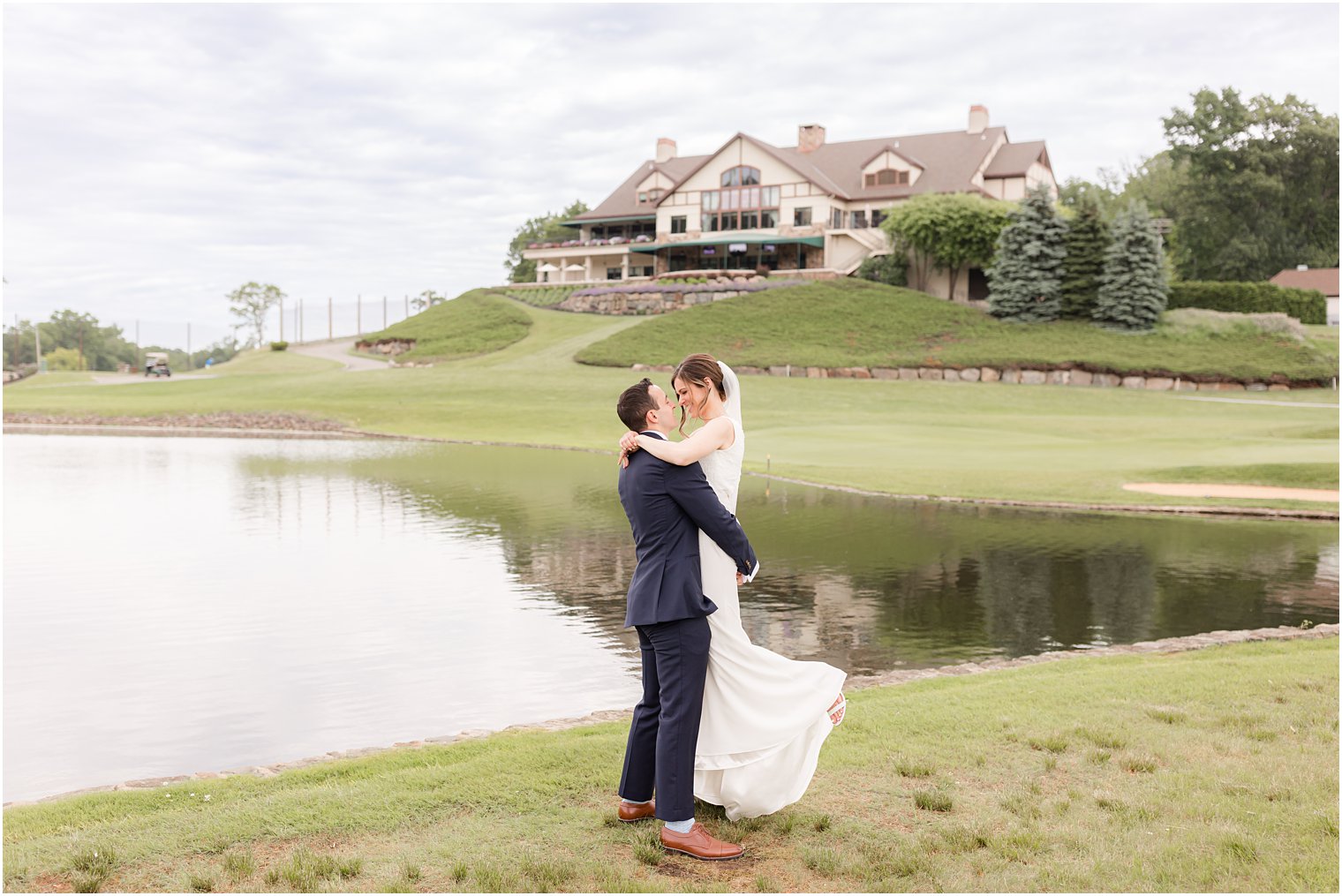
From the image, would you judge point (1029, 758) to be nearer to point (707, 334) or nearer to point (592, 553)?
point (592, 553)

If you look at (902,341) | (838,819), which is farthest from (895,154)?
(838,819)

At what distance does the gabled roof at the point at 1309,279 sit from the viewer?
75.4m

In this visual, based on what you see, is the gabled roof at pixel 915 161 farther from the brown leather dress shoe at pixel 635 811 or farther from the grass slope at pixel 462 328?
the brown leather dress shoe at pixel 635 811

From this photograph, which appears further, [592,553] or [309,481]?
[309,481]

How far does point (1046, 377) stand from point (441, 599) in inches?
1724

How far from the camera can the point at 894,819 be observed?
232 inches

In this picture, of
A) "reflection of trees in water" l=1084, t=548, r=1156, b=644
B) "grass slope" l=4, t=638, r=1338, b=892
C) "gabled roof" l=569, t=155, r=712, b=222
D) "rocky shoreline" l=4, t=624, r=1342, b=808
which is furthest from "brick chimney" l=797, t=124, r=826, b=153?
"grass slope" l=4, t=638, r=1338, b=892

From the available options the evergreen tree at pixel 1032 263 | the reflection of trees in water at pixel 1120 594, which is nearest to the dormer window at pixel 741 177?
the evergreen tree at pixel 1032 263

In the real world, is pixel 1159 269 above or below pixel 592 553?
above

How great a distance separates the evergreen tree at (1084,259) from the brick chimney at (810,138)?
1111 inches

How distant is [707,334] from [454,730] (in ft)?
168

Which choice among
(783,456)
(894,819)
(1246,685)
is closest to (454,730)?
(894,819)

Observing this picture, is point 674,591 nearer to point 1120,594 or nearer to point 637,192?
point 1120,594

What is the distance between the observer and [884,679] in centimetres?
985
